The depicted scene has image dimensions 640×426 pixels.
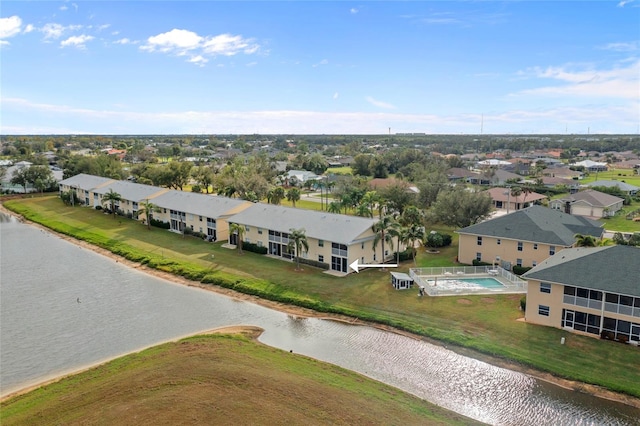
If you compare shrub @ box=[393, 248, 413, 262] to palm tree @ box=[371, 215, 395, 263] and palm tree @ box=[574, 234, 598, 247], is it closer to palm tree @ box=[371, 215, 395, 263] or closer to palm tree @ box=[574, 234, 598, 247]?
palm tree @ box=[371, 215, 395, 263]

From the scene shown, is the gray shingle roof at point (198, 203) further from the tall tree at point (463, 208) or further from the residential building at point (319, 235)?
the tall tree at point (463, 208)

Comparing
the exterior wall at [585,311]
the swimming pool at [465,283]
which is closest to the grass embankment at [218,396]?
the exterior wall at [585,311]

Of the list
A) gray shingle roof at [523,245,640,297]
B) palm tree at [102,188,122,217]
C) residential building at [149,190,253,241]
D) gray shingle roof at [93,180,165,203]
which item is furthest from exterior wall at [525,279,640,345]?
palm tree at [102,188,122,217]

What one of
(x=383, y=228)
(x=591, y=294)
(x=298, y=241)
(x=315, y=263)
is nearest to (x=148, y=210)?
(x=298, y=241)

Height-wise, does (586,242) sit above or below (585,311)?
above

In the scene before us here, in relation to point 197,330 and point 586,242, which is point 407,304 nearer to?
point 586,242
